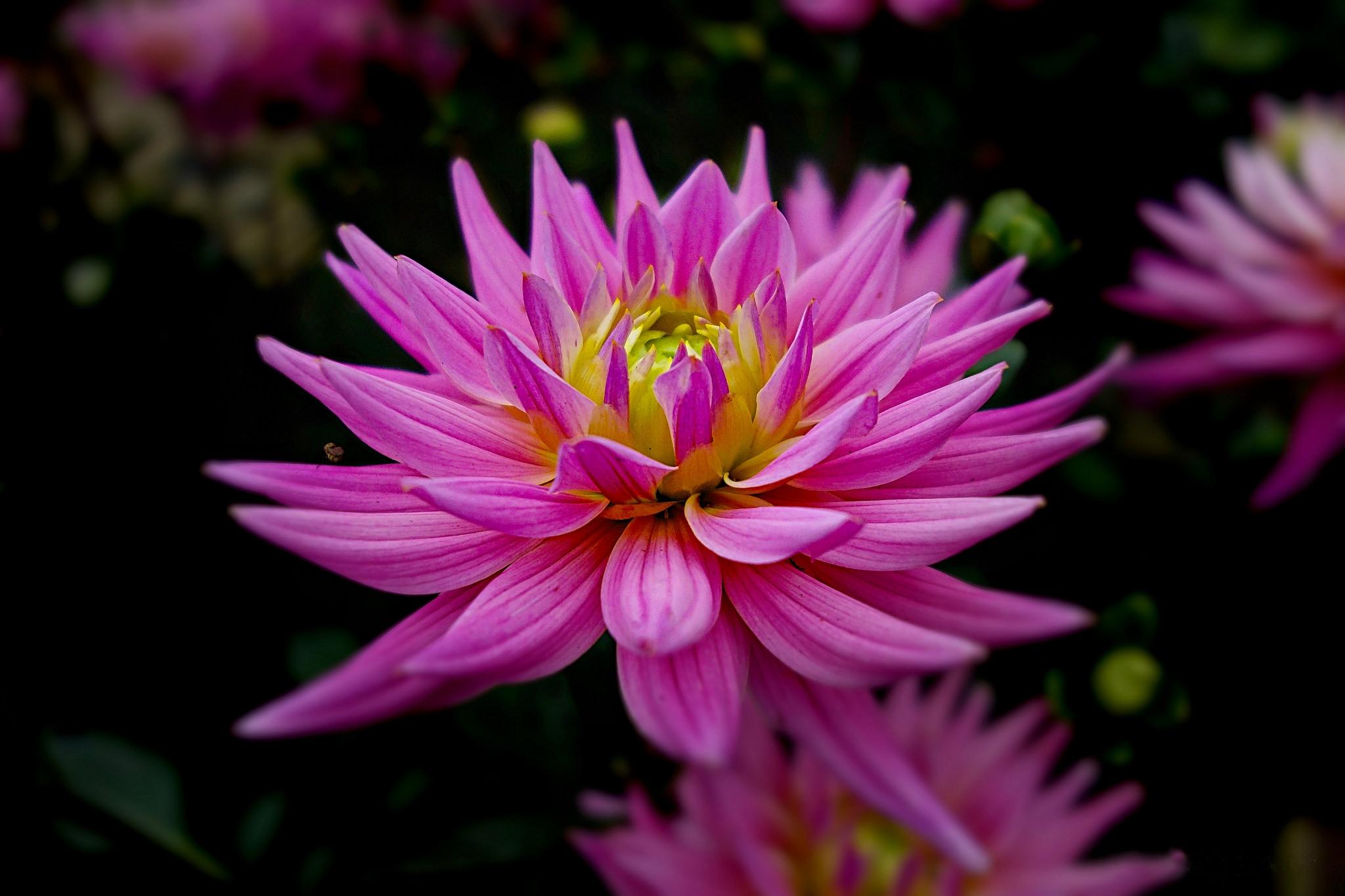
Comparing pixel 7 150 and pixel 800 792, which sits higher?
pixel 7 150

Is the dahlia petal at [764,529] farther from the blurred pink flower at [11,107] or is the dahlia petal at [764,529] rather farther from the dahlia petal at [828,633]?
the blurred pink flower at [11,107]

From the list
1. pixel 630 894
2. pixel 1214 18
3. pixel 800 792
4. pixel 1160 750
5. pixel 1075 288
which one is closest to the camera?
pixel 630 894

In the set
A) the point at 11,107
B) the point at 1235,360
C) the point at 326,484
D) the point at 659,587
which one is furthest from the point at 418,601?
the point at 11,107

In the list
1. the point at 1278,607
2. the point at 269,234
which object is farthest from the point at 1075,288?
the point at 269,234

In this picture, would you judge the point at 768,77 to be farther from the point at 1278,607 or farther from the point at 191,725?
the point at 191,725

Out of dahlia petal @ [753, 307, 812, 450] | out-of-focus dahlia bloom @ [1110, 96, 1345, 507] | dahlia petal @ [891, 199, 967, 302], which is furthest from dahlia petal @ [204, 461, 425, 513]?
out-of-focus dahlia bloom @ [1110, 96, 1345, 507]

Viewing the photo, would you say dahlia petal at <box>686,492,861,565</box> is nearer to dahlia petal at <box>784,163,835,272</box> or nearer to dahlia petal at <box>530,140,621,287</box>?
dahlia petal at <box>530,140,621,287</box>
